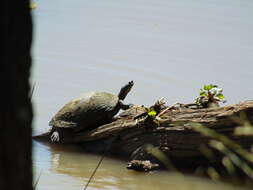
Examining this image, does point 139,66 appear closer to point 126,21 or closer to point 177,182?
point 126,21

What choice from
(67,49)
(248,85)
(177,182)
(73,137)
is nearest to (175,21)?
(67,49)

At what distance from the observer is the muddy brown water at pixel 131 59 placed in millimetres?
6773

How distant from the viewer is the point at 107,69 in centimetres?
1109

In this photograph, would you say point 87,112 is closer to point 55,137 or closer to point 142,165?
point 55,137

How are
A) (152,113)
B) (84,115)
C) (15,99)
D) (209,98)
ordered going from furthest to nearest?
(84,115) < (209,98) < (152,113) < (15,99)

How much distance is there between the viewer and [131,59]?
38.6 feet

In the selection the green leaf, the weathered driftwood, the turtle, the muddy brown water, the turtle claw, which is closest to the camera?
the weathered driftwood

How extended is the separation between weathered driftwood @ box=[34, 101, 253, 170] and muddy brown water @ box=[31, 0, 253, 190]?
23cm

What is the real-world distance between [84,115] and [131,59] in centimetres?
430

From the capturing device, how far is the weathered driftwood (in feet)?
21.8

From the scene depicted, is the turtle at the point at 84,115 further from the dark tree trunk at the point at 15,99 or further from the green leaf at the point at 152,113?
the dark tree trunk at the point at 15,99

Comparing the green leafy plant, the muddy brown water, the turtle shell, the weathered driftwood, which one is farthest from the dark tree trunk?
the turtle shell

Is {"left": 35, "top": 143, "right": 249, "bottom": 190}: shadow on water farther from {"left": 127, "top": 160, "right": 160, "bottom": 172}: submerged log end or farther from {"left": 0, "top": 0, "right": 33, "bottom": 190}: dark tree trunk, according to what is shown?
{"left": 0, "top": 0, "right": 33, "bottom": 190}: dark tree trunk

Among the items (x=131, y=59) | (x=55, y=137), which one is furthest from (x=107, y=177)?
(x=131, y=59)
